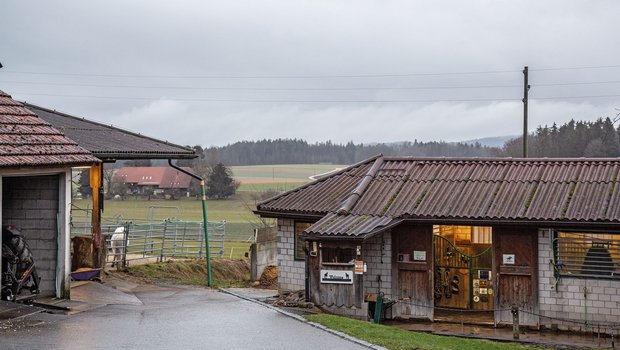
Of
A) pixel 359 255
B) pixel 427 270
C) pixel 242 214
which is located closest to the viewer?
pixel 359 255

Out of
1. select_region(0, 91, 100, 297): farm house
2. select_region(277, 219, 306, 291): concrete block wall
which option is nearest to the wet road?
select_region(0, 91, 100, 297): farm house

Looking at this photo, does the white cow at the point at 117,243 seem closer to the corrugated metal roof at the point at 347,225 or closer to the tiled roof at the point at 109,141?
the tiled roof at the point at 109,141

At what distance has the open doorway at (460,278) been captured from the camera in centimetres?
2261

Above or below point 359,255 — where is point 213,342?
below

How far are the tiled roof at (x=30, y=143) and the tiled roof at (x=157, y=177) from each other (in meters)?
56.5

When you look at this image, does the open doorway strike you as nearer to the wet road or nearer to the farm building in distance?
the wet road

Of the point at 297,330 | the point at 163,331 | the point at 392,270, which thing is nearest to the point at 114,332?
the point at 163,331

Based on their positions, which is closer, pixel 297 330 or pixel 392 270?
pixel 297 330

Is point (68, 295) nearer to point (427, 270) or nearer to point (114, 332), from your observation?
point (114, 332)

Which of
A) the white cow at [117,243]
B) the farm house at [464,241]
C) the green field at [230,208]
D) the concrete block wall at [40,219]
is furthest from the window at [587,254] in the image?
the green field at [230,208]

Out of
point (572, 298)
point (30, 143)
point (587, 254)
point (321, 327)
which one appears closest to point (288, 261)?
point (321, 327)

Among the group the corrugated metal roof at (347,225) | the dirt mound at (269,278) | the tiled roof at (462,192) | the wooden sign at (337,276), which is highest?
the tiled roof at (462,192)

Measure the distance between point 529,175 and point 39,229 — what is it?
40.7 feet

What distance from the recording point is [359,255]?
67.9 feet
